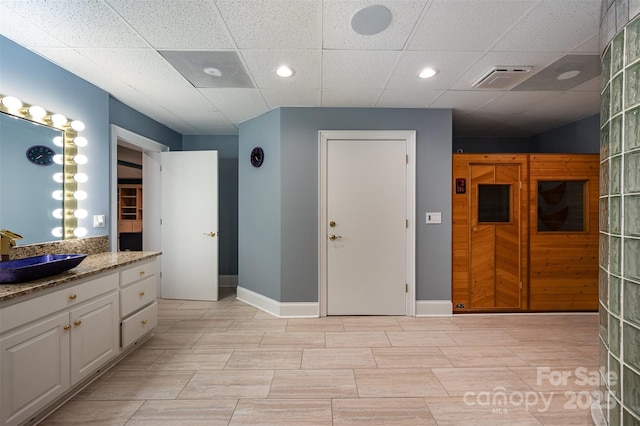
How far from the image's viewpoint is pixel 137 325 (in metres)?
2.39

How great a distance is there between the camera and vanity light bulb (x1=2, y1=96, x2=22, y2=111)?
1922 mm

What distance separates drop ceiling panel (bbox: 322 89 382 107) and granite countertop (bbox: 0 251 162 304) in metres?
2.38

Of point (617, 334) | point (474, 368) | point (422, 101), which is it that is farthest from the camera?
point (422, 101)

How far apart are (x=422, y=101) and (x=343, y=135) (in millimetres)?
941

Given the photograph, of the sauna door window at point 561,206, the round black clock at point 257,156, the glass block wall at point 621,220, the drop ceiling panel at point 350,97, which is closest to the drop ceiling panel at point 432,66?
the drop ceiling panel at point 350,97

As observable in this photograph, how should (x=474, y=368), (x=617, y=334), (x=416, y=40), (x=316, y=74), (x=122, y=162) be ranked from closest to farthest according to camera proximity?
(x=617, y=334)
(x=416, y=40)
(x=474, y=368)
(x=316, y=74)
(x=122, y=162)

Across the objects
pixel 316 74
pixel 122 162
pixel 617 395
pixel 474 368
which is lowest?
pixel 474 368

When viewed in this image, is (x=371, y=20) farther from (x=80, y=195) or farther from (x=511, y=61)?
(x=80, y=195)

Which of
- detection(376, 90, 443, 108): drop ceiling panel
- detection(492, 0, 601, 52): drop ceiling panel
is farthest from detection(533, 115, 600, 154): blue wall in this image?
detection(376, 90, 443, 108): drop ceiling panel

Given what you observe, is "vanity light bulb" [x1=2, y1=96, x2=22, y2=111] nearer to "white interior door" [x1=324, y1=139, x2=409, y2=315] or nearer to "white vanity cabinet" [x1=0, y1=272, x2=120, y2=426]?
"white vanity cabinet" [x1=0, y1=272, x2=120, y2=426]

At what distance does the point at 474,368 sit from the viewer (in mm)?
2182

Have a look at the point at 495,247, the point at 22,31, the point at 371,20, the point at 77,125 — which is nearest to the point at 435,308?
the point at 495,247

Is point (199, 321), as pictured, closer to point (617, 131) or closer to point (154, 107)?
point (154, 107)

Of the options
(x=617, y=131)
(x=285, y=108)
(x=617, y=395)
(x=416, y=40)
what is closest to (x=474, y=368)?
(x=617, y=395)
